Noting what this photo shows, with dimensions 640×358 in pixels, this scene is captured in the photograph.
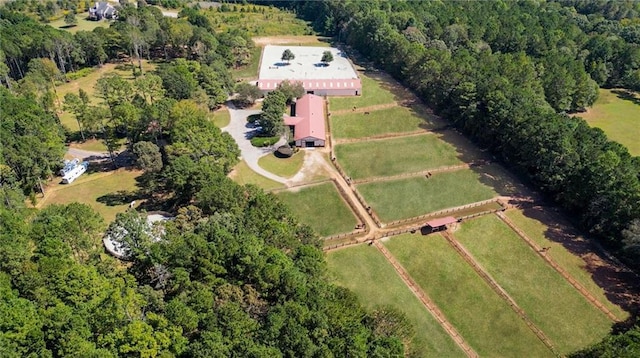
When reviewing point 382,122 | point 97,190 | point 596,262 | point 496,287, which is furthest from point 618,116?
point 97,190

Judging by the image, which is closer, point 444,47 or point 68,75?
point 68,75

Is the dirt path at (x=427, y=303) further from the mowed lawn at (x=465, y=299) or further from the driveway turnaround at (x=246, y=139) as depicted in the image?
the driveway turnaround at (x=246, y=139)

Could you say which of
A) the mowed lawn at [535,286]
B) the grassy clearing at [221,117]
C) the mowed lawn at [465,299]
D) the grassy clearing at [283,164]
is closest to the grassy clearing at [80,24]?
the grassy clearing at [221,117]

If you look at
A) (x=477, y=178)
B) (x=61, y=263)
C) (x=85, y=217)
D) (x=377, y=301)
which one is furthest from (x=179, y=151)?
(x=477, y=178)

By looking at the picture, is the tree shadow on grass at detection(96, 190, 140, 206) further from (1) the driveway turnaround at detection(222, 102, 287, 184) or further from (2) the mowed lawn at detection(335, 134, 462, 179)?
(2) the mowed lawn at detection(335, 134, 462, 179)

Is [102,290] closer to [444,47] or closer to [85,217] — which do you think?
[85,217]

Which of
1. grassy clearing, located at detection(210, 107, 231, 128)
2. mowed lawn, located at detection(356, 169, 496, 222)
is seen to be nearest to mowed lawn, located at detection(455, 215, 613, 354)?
mowed lawn, located at detection(356, 169, 496, 222)
